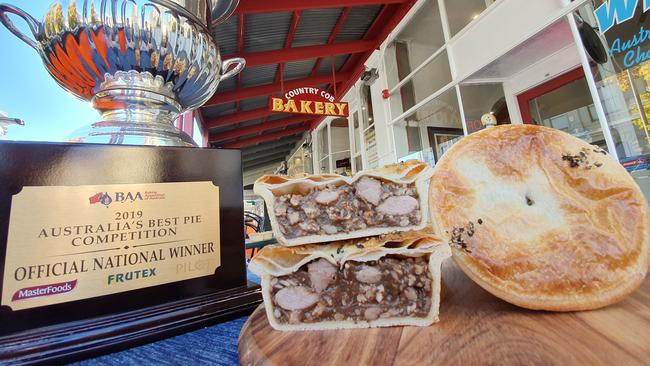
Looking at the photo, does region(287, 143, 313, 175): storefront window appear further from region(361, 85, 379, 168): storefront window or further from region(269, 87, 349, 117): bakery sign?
region(269, 87, 349, 117): bakery sign

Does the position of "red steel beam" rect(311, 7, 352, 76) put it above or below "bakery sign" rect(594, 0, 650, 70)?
above

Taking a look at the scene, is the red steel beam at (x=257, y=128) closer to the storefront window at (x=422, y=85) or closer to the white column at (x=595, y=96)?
the storefront window at (x=422, y=85)

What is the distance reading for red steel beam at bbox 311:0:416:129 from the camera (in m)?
4.31

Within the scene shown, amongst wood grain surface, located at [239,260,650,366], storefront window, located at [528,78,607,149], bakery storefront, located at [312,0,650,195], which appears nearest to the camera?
wood grain surface, located at [239,260,650,366]

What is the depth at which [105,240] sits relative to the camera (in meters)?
0.43

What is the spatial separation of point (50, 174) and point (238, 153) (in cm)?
31

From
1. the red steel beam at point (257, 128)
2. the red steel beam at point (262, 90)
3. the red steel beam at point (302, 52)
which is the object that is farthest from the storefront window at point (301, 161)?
the red steel beam at point (302, 52)

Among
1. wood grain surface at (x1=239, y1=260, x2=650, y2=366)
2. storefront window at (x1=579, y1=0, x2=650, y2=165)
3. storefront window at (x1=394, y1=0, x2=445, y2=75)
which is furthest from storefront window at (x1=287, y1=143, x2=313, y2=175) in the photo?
wood grain surface at (x1=239, y1=260, x2=650, y2=366)

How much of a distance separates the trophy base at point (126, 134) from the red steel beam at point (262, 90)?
5.27m

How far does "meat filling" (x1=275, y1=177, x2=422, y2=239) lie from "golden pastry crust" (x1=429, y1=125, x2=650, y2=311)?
8cm

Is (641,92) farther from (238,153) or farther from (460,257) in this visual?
(238,153)

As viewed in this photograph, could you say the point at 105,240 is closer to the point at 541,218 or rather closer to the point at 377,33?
the point at 541,218

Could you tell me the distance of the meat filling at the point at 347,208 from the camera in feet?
2.09

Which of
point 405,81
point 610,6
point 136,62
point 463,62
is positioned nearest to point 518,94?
point 463,62
